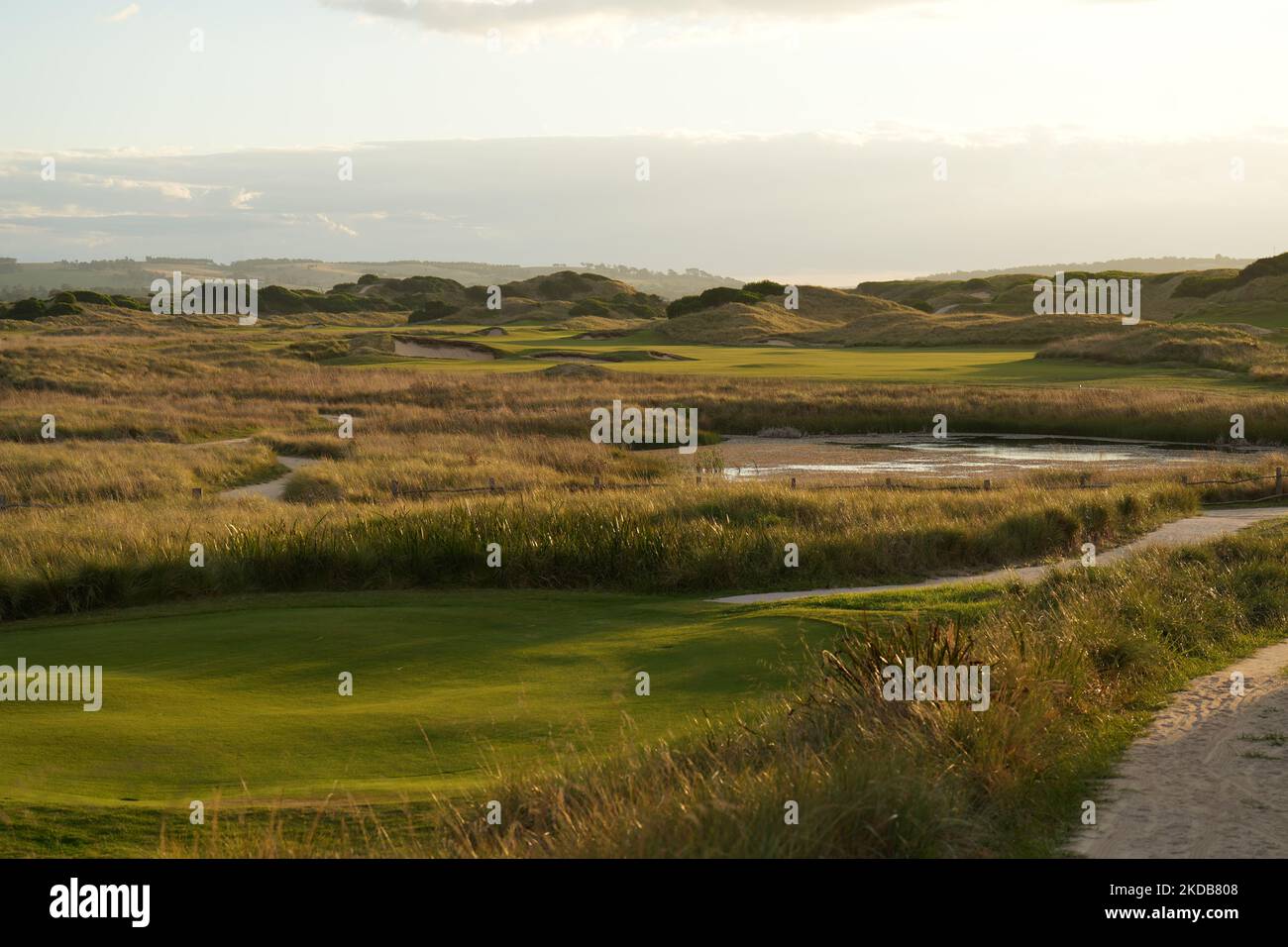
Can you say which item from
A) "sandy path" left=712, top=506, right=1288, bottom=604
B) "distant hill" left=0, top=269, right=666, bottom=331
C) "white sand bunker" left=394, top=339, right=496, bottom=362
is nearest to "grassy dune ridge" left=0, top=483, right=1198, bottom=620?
"sandy path" left=712, top=506, right=1288, bottom=604

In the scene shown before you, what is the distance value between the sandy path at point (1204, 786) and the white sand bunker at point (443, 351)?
6651cm

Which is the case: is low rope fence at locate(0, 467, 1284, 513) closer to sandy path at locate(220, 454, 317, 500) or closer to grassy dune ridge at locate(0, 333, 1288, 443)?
sandy path at locate(220, 454, 317, 500)

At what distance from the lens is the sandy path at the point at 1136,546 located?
59.5ft

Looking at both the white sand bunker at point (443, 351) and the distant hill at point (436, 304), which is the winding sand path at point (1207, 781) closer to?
the white sand bunker at point (443, 351)

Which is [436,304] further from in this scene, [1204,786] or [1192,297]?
[1204,786]

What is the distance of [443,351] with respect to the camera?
264 feet

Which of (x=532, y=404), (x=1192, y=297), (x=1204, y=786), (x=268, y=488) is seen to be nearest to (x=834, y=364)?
(x=532, y=404)

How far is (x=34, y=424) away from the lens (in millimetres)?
39062

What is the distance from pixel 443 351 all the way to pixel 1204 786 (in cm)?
7377

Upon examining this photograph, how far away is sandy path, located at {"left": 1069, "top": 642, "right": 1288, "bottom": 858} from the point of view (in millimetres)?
7961

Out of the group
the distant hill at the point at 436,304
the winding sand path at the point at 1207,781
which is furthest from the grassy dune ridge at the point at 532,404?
the distant hill at the point at 436,304
